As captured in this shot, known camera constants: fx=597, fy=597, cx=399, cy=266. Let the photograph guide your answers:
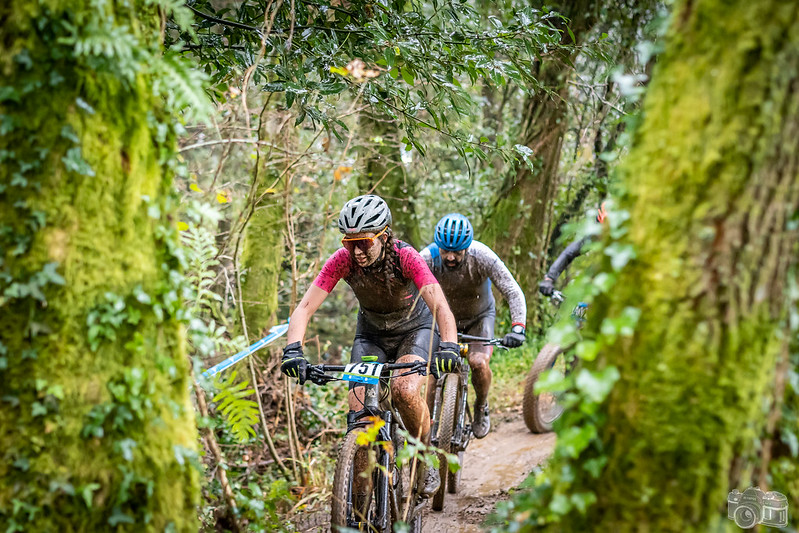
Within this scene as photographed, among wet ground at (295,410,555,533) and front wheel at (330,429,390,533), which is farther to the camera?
wet ground at (295,410,555,533)

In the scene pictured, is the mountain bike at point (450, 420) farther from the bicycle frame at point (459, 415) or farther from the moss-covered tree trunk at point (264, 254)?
the moss-covered tree trunk at point (264, 254)

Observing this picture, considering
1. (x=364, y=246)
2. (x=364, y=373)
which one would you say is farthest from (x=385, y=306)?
(x=364, y=373)

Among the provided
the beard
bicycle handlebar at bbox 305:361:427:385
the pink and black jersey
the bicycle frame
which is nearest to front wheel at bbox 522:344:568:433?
the bicycle frame

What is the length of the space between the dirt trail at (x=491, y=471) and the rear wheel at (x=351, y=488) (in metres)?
1.49

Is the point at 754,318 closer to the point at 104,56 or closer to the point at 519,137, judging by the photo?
the point at 104,56

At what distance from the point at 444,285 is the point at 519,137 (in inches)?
206

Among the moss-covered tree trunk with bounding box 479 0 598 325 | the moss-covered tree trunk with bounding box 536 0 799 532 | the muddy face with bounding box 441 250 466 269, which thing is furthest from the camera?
the moss-covered tree trunk with bounding box 479 0 598 325

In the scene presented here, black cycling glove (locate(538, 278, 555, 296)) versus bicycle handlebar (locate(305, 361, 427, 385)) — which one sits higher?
black cycling glove (locate(538, 278, 555, 296))

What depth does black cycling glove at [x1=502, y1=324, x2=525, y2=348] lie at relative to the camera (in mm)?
5855

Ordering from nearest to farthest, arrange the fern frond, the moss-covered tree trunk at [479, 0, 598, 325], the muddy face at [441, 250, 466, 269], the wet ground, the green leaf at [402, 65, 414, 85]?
the fern frond → the green leaf at [402, 65, 414, 85] → the wet ground → the muddy face at [441, 250, 466, 269] → the moss-covered tree trunk at [479, 0, 598, 325]

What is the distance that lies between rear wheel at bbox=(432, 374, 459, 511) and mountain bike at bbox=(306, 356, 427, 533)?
112 cm

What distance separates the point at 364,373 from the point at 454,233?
2455mm

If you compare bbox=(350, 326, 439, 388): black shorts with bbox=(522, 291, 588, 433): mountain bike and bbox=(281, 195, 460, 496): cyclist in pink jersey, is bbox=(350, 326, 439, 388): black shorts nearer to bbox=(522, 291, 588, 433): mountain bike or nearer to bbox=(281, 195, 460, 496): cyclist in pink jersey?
bbox=(281, 195, 460, 496): cyclist in pink jersey

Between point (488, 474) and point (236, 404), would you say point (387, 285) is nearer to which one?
point (236, 404)
